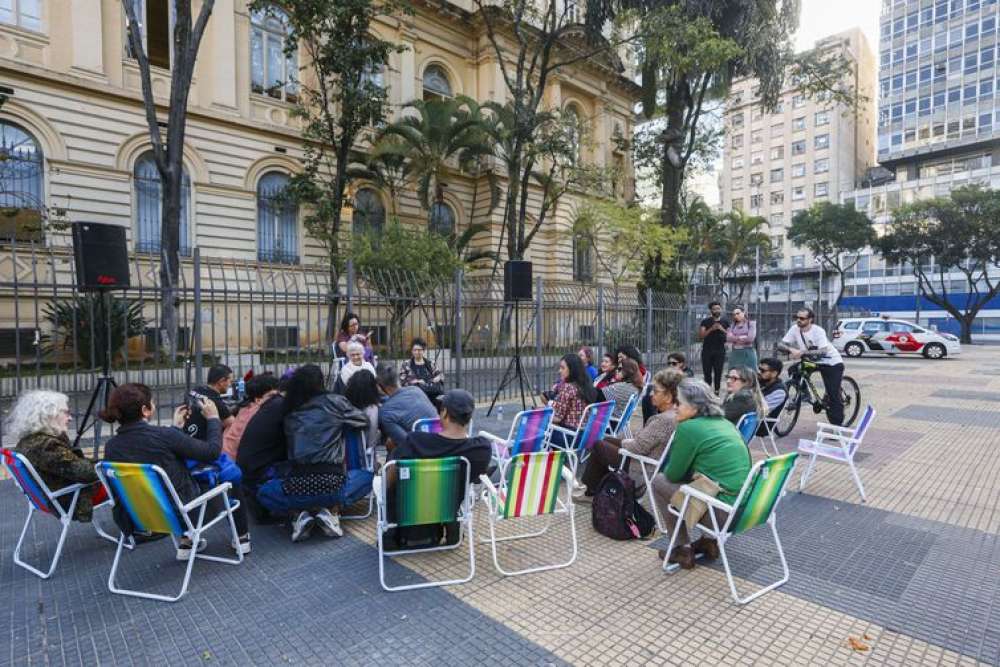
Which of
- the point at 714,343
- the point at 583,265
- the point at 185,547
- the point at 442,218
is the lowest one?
the point at 185,547

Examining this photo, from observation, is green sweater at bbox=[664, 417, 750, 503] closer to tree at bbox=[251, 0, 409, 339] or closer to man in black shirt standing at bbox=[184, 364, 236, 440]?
man in black shirt standing at bbox=[184, 364, 236, 440]

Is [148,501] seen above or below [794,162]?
below

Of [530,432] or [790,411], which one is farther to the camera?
[790,411]

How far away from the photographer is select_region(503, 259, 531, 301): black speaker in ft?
30.7

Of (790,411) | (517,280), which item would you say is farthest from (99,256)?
(790,411)

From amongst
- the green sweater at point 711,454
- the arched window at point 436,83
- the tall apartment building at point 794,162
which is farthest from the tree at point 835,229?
the green sweater at point 711,454

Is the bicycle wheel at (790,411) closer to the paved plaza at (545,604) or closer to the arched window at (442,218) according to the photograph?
the paved plaza at (545,604)

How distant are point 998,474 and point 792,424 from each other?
7.34 feet

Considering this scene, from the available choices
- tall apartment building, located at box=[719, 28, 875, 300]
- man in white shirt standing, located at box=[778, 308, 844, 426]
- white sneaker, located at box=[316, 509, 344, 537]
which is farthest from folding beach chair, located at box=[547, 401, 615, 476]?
tall apartment building, located at box=[719, 28, 875, 300]

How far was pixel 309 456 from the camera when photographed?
12.8 feet

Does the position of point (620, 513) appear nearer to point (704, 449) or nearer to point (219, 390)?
point (704, 449)

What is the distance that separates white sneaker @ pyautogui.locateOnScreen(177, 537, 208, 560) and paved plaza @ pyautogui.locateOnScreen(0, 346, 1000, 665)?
0.10 m

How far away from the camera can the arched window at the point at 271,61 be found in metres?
18.7

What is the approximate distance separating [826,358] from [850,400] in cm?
122
